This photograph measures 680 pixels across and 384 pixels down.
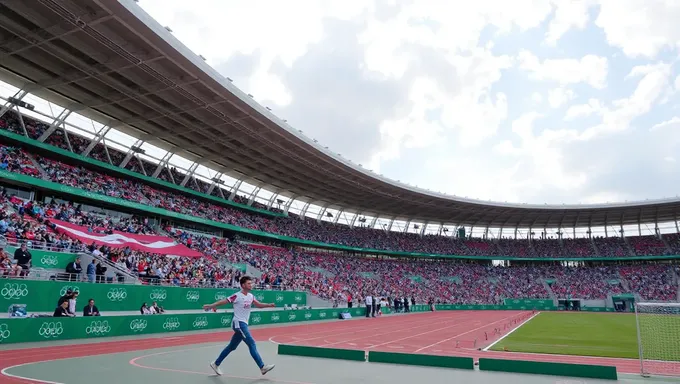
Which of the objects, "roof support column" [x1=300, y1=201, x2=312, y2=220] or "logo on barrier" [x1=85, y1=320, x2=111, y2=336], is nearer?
"logo on barrier" [x1=85, y1=320, x2=111, y2=336]

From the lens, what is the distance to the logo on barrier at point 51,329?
15408 mm

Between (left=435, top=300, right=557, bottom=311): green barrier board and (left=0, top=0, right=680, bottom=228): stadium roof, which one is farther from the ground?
(left=0, top=0, right=680, bottom=228): stadium roof

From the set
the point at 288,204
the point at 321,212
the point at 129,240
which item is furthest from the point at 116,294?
the point at 321,212

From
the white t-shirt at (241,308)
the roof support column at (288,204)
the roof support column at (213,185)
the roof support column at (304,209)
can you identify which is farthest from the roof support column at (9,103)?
the roof support column at (304,209)

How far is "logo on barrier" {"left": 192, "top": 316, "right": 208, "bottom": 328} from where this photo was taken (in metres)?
22.9

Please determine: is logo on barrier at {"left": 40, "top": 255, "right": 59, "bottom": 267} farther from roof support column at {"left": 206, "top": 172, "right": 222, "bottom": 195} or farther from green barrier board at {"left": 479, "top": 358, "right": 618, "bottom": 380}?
roof support column at {"left": 206, "top": 172, "right": 222, "bottom": 195}

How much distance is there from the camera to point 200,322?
23250 mm

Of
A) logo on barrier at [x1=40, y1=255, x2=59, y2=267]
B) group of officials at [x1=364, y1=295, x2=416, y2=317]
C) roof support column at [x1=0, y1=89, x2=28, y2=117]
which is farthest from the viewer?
group of officials at [x1=364, y1=295, x2=416, y2=317]

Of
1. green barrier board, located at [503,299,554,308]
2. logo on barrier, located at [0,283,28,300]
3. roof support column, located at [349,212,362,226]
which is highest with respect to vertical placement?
roof support column, located at [349,212,362,226]

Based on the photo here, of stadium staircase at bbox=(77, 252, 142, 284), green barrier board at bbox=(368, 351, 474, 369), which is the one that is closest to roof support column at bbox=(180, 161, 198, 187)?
stadium staircase at bbox=(77, 252, 142, 284)

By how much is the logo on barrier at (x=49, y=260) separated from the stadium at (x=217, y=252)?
5 cm

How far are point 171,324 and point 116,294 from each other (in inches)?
114

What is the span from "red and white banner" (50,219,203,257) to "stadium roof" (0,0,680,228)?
27.3 ft

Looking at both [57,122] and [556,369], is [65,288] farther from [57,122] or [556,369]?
[556,369]
